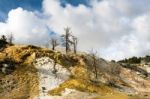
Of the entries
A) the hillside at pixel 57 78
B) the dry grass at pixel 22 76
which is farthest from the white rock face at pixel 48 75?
the dry grass at pixel 22 76

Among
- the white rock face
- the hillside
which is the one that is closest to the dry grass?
the hillside

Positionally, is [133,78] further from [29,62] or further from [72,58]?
[29,62]

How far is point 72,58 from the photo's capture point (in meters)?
127

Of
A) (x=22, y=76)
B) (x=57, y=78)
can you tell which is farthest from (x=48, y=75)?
(x=22, y=76)

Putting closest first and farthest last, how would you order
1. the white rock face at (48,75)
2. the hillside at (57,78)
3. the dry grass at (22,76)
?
the dry grass at (22,76) < the hillside at (57,78) < the white rock face at (48,75)

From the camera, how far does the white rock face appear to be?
340 ft

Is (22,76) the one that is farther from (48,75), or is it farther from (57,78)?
(57,78)

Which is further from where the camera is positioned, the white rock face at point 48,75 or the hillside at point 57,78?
the white rock face at point 48,75

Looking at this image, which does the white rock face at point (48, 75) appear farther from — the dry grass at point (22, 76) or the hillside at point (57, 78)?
the dry grass at point (22, 76)

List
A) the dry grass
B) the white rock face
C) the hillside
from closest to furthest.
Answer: the dry grass → the hillside → the white rock face

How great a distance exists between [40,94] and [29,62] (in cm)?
1965

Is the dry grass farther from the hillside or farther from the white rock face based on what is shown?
the white rock face

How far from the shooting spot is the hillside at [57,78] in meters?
98.1

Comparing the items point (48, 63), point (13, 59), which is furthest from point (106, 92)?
point (13, 59)
